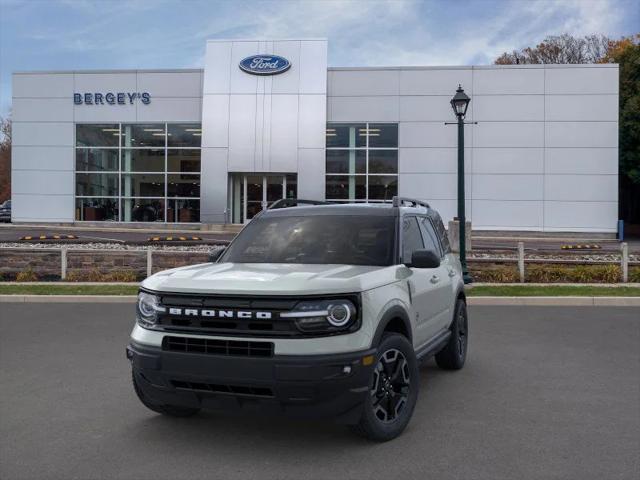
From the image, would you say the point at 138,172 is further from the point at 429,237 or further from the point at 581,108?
the point at 429,237

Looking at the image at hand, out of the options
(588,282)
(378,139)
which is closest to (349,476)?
(588,282)

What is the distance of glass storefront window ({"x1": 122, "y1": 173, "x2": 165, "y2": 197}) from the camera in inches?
1268

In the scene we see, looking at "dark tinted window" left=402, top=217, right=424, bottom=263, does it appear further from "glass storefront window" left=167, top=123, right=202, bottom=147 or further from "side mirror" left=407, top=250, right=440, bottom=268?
"glass storefront window" left=167, top=123, right=202, bottom=147

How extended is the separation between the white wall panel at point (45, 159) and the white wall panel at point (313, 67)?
1275cm

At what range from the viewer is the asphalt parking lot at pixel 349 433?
3936 mm

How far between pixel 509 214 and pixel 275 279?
27312mm

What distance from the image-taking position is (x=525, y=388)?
19.5 ft

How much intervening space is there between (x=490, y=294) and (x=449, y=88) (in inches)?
756

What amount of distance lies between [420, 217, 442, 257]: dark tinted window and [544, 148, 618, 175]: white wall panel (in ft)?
82.1

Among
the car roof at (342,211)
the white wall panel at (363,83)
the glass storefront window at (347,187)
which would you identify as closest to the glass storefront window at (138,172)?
the glass storefront window at (347,187)

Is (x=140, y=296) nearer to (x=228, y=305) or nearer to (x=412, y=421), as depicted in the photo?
(x=228, y=305)

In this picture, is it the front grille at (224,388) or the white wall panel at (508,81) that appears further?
the white wall panel at (508,81)

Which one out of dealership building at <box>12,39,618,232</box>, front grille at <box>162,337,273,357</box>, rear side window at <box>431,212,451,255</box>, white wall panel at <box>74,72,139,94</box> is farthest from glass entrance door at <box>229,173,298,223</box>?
front grille at <box>162,337,273,357</box>

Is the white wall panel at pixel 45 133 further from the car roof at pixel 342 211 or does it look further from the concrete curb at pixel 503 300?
the car roof at pixel 342 211
